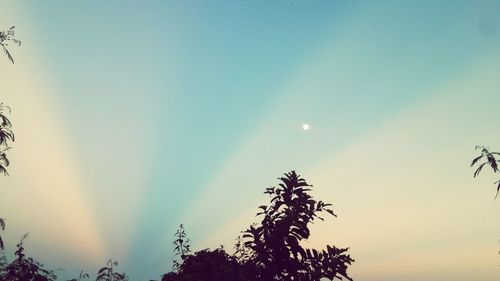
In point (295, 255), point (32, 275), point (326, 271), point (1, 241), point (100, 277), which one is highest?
point (1, 241)

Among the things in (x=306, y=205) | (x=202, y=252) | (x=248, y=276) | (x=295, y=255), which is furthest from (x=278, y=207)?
(x=202, y=252)

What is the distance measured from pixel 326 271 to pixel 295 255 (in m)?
0.90

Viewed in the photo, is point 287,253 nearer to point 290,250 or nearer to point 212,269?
point 290,250

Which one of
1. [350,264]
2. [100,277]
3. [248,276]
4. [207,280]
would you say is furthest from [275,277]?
[100,277]

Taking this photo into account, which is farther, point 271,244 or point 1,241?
point 1,241

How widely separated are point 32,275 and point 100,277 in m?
5.02

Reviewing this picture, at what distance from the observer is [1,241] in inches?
500

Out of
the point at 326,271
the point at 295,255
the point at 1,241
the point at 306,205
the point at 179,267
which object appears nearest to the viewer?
the point at 326,271

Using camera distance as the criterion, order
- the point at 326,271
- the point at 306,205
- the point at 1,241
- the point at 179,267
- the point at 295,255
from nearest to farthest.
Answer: the point at 326,271
the point at 295,255
the point at 306,205
the point at 1,241
the point at 179,267

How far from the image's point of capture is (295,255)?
8.92 m

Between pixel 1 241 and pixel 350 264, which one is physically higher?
pixel 1 241

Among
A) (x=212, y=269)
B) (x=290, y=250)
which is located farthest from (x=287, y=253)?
(x=212, y=269)

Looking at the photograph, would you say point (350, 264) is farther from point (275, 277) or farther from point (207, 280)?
point (207, 280)

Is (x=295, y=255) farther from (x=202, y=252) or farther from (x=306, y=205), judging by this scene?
(x=202, y=252)
